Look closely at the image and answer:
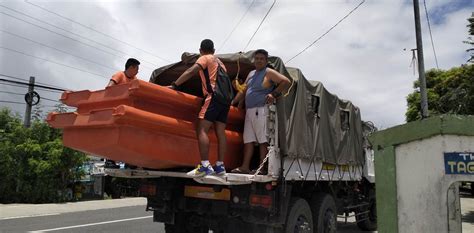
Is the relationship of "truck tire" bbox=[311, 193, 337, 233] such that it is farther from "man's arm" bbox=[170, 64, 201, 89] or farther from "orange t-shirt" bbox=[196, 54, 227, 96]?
"man's arm" bbox=[170, 64, 201, 89]

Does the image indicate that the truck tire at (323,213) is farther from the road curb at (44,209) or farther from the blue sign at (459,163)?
the road curb at (44,209)

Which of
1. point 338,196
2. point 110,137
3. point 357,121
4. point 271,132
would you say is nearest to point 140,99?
point 110,137

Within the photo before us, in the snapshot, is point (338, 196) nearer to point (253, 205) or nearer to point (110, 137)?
point (253, 205)

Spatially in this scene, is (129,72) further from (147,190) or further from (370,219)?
(370,219)

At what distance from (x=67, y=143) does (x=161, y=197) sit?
1998mm

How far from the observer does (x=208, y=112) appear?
5.73m

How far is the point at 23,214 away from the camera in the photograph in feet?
45.1

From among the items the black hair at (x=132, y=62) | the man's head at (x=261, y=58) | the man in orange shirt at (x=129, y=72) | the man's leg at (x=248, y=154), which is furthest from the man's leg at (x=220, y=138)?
the black hair at (x=132, y=62)

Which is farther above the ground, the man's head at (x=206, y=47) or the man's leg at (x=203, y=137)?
the man's head at (x=206, y=47)

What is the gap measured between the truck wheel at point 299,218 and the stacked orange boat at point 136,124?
59.0 inches

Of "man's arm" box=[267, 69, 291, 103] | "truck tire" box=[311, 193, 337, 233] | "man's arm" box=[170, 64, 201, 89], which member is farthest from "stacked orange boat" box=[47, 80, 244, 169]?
"truck tire" box=[311, 193, 337, 233]

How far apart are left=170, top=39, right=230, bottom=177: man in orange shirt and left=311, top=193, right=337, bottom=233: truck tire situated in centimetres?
230

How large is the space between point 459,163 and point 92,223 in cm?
1008

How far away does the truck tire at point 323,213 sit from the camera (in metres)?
7.45
